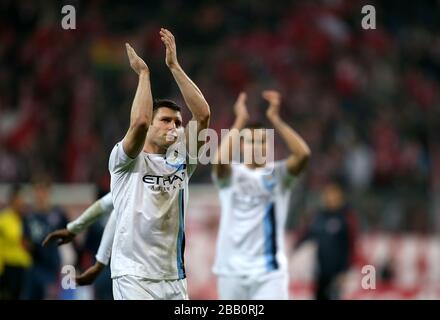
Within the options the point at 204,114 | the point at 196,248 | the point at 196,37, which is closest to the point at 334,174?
the point at 196,248

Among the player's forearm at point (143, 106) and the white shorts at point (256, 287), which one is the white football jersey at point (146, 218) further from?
the white shorts at point (256, 287)

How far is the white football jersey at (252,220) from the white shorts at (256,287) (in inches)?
2.2

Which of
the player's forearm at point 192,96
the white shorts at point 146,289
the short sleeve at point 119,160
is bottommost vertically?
the white shorts at point 146,289

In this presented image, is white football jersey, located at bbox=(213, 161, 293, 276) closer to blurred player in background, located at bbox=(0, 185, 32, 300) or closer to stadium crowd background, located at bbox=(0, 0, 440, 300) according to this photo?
blurred player in background, located at bbox=(0, 185, 32, 300)

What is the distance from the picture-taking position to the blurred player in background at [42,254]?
42.6 ft

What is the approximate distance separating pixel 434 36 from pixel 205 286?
903cm

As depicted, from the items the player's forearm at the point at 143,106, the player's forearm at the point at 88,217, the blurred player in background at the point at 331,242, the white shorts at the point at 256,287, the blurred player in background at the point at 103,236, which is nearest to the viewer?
the player's forearm at the point at 143,106

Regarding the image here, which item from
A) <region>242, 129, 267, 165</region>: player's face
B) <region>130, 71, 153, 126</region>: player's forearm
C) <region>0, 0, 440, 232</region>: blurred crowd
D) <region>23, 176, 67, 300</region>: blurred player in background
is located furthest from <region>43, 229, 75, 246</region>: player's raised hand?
<region>0, 0, 440, 232</region>: blurred crowd

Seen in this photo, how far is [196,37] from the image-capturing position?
20547mm

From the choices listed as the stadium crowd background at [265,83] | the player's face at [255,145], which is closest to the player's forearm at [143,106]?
the player's face at [255,145]

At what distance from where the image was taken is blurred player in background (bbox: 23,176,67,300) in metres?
13.0

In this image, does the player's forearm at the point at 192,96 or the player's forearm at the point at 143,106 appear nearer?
the player's forearm at the point at 143,106

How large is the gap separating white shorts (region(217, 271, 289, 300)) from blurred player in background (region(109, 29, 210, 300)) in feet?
7.57

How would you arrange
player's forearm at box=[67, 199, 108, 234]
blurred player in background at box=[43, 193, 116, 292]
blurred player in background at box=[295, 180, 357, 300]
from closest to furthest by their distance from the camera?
blurred player in background at box=[43, 193, 116, 292] → player's forearm at box=[67, 199, 108, 234] → blurred player in background at box=[295, 180, 357, 300]
